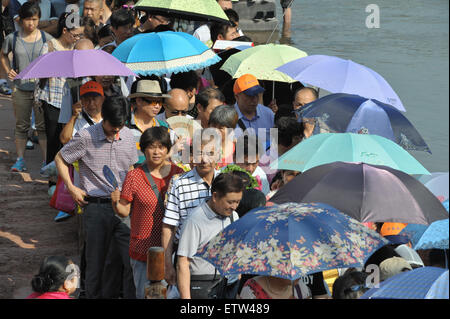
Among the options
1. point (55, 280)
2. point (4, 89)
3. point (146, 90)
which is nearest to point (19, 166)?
point (146, 90)

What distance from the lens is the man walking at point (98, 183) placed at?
6168 mm

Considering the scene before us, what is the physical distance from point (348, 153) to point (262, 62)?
3.00 m

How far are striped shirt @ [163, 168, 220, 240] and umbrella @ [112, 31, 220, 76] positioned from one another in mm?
2730

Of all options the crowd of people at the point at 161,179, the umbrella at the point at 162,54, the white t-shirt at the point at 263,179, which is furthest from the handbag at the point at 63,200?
the white t-shirt at the point at 263,179

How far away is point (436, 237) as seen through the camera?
5039 millimetres

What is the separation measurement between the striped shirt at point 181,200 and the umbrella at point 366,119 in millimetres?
1942

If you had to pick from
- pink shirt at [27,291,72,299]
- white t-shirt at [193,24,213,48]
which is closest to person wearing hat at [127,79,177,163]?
pink shirt at [27,291,72,299]

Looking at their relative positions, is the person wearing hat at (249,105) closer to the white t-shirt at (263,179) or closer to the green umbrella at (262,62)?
the green umbrella at (262,62)

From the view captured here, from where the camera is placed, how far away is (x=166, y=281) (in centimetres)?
543

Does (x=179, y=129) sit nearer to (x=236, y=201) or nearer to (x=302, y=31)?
(x=236, y=201)

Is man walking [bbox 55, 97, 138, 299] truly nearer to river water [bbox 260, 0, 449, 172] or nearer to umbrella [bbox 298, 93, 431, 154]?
umbrella [bbox 298, 93, 431, 154]

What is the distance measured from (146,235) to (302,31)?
64.2 ft

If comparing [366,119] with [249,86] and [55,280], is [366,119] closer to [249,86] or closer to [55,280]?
[249,86]

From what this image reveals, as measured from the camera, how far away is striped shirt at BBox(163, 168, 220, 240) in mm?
5469
